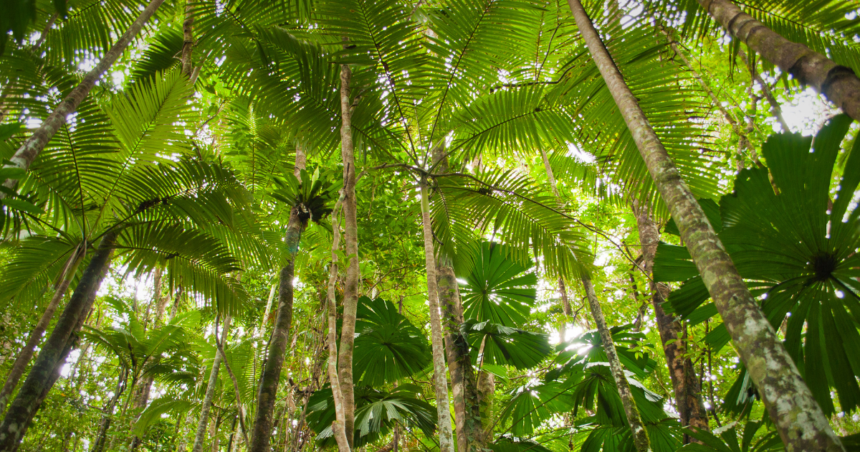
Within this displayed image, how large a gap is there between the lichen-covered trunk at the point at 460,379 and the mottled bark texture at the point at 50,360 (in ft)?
9.62

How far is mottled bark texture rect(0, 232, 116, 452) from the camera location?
105 inches

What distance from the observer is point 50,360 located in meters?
3.00

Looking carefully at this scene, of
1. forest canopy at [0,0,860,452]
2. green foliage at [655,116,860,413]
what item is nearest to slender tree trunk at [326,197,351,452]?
forest canopy at [0,0,860,452]

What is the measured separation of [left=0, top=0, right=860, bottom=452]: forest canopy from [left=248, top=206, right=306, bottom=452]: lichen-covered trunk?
3cm

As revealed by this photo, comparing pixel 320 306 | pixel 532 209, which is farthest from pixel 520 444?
pixel 320 306

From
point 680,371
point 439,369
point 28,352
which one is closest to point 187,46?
point 28,352

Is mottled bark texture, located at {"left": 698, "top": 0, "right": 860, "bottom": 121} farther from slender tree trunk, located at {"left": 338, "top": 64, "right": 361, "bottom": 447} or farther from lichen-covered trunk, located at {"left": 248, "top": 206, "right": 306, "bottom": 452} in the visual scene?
lichen-covered trunk, located at {"left": 248, "top": 206, "right": 306, "bottom": 452}

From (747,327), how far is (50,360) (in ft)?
13.4

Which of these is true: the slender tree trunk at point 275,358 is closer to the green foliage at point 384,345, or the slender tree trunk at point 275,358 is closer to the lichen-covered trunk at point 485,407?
the green foliage at point 384,345

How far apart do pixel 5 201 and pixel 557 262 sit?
3.77 metres

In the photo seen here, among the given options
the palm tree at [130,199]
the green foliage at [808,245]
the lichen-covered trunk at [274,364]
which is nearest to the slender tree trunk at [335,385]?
the lichen-covered trunk at [274,364]

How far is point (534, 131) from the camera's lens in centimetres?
384

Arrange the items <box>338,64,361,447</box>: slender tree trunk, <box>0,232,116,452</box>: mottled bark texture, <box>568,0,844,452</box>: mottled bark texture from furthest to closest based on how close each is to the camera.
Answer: <box>0,232,116,452</box>: mottled bark texture → <box>338,64,361,447</box>: slender tree trunk → <box>568,0,844,452</box>: mottled bark texture

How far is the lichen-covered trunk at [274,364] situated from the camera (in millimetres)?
3232
